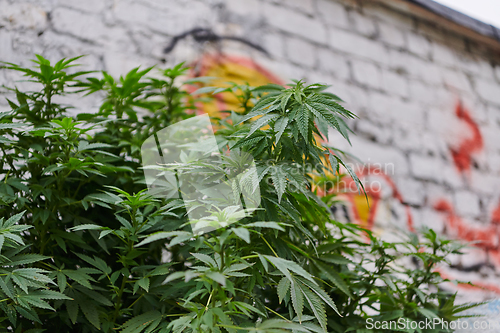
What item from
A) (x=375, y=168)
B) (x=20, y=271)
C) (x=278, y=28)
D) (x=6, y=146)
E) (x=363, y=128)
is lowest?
(x=20, y=271)

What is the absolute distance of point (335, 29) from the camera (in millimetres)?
2207

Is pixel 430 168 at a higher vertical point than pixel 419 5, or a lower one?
lower

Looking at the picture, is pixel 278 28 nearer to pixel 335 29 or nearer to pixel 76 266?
pixel 335 29

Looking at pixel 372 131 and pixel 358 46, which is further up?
pixel 358 46

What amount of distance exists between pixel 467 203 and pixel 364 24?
1262 millimetres

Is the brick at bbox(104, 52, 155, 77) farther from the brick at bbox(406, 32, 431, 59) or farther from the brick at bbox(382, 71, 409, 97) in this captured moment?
the brick at bbox(406, 32, 431, 59)

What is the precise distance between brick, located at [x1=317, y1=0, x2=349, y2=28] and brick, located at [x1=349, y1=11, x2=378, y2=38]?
6cm

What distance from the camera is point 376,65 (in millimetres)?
2268

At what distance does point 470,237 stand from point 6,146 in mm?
2359

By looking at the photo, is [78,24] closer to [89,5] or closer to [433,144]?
[89,5]

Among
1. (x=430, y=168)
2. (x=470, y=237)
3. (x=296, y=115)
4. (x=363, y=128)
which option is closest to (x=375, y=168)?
(x=363, y=128)

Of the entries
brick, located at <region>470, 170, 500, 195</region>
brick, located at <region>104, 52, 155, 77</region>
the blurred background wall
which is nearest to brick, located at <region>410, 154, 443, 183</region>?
the blurred background wall

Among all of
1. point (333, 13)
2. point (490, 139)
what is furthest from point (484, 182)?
point (333, 13)

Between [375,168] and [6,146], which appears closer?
[6,146]
